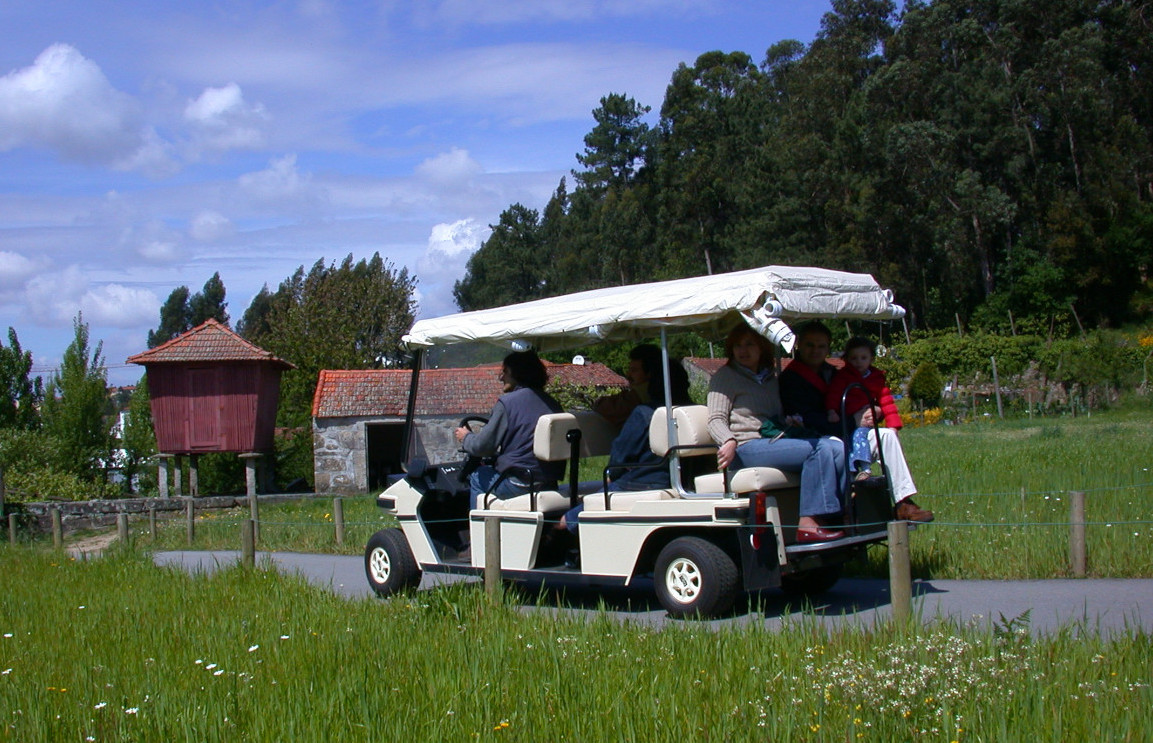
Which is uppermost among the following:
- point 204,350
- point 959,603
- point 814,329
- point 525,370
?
point 204,350

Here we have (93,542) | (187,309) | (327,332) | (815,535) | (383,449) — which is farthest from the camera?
(187,309)

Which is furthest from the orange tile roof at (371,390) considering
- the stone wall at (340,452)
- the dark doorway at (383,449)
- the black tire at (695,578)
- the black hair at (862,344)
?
the black tire at (695,578)

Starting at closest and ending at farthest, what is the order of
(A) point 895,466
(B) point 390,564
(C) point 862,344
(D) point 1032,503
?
(A) point 895,466 < (C) point 862,344 < (B) point 390,564 < (D) point 1032,503

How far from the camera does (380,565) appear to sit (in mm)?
10617

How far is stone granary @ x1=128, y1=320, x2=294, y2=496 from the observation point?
111 ft

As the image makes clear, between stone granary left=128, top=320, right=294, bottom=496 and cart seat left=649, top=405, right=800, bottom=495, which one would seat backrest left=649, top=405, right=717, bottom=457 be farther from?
stone granary left=128, top=320, right=294, bottom=496

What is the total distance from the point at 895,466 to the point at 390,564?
4.44 metres

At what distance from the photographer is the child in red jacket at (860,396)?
8.75 m

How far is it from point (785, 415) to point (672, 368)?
1.03 metres

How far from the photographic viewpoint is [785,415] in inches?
359

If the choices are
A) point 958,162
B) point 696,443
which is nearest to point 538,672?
point 696,443

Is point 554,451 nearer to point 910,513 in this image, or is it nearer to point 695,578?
point 695,578

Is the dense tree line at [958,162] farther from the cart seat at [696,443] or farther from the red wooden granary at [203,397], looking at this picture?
the cart seat at [696,443]

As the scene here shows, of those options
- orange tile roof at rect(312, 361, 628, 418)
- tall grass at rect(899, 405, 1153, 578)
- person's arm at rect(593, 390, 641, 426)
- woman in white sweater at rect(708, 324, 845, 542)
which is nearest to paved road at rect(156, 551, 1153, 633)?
tall grass at rect(899, 405, 1153, 578)
